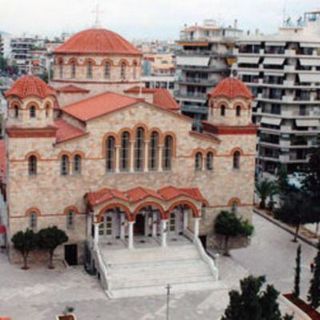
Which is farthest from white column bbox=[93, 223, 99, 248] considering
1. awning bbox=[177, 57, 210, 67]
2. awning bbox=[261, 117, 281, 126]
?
awning bbox=[177, 57, 210, 67]

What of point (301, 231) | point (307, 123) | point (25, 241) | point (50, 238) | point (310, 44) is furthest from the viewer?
point (307, 123)

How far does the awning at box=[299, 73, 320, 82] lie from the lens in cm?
6025

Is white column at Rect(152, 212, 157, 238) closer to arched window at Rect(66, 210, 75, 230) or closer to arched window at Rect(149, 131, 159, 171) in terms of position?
arched window at Rect(149, 131, 159, 171)

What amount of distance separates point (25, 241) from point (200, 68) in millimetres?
38471

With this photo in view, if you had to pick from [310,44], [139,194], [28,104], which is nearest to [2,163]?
[28,104]

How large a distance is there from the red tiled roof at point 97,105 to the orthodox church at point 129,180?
0.19m

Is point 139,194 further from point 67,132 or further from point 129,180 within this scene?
point 67,132

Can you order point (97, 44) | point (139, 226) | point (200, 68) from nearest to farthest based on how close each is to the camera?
point (139, 226)
point (97, 44)
point (200, 68)

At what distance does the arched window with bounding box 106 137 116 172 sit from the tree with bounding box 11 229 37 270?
5513 millimetres

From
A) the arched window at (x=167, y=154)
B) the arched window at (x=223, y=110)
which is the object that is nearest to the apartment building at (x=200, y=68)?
the arched window at (x=223, y=110)

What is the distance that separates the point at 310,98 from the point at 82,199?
30.8m

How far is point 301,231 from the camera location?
44.8 metres

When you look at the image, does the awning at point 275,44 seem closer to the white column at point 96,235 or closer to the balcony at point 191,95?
the balcony at point 191,95

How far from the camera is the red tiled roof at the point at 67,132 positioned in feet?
120
